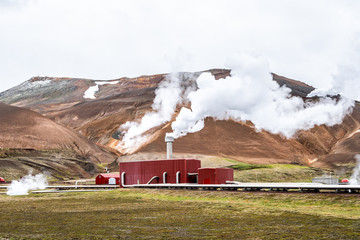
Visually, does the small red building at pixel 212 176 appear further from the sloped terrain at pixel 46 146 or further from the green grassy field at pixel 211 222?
the sloped terrain at pixel 46 146

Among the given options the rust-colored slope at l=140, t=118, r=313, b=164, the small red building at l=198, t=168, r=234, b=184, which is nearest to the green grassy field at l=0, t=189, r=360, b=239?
the small red building at l=198, t=168, r=234, b=184

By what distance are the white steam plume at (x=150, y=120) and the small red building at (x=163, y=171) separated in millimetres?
77765

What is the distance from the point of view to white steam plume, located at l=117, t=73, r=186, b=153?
133812 mm

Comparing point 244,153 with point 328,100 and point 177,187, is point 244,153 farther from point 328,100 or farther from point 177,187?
point 177,187

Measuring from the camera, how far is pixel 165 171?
4575 centimetres

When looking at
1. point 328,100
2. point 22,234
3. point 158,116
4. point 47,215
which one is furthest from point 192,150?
point 22,234

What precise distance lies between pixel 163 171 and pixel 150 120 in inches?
3630

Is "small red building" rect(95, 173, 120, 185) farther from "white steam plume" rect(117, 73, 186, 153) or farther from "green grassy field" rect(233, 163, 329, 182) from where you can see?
"white steam plume" rect(117, 73, 186, 153)

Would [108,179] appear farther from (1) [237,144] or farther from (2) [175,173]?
(1) [237,144]

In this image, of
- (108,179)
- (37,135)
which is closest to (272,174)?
(108,179)

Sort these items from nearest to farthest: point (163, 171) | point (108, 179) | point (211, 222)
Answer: point (211, 222)
point (163, 171)
point (108, 179)

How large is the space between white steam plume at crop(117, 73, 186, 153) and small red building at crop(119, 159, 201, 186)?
255 ft

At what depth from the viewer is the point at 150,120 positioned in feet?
452

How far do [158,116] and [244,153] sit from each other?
35211 mm
